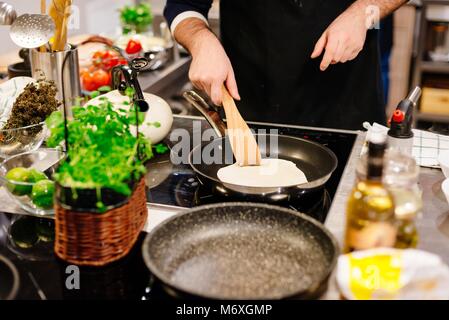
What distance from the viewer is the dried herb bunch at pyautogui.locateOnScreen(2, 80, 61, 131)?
4.85 ft

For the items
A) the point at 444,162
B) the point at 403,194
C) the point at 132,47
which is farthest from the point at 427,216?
the point at 132,47

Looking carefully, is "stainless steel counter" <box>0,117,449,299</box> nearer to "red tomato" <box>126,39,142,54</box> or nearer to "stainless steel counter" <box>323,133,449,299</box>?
"stainless steel counter" <box>323,133,449,299</box>

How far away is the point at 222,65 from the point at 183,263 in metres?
0.77

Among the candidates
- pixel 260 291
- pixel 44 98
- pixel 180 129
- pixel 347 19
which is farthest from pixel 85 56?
pixel 260 291

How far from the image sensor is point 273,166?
1.48m

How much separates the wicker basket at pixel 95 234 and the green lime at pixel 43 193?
0.55 feet

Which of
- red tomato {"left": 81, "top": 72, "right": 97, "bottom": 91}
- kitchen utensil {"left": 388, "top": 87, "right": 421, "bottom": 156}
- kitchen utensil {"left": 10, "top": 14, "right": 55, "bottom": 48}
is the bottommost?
red tomato {"left": 81, "top": 72, "right": 97, "bottom": 91}

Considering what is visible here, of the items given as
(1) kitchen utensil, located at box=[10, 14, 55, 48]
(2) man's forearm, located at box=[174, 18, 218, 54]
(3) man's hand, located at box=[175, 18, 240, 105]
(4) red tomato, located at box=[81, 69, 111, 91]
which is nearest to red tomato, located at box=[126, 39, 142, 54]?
(4) red tomato, located at box=[81, 69, 111, 91]

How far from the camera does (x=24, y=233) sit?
119 centimetres

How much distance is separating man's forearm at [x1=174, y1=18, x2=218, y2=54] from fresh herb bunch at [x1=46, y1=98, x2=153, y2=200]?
0.73 m

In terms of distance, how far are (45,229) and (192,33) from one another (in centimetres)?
89

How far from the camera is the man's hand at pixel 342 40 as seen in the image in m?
1.65

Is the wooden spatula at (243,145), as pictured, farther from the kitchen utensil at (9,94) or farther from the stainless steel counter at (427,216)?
the kitchen utensil at (9,94)
